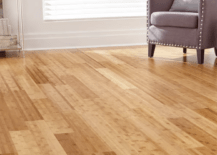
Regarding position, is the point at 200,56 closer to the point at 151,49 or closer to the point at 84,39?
the point at 151,49

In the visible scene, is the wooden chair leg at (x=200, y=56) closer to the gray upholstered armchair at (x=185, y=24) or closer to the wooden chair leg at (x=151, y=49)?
the gray upholstered armchair at (x=185, y=24)

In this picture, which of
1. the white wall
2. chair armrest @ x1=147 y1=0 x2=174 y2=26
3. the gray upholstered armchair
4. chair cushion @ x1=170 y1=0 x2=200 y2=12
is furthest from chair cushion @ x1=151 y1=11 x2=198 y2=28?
the white wall

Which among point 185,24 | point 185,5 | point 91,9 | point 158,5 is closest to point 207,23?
point 185,24

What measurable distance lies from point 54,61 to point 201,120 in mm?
1891

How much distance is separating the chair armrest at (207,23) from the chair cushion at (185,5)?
0.26 meters

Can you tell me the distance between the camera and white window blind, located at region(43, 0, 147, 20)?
4.22 meters

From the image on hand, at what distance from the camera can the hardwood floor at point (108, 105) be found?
1799 mm

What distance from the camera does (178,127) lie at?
2014 mm

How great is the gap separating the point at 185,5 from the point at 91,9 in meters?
1.12

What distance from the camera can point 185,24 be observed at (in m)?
3.42

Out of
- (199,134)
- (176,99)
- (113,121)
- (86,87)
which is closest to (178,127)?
(199,134)

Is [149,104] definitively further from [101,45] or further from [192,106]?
[101,45]

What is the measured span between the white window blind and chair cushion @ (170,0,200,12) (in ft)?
2.53

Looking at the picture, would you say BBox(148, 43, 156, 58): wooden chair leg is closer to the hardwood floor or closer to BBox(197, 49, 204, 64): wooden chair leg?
the hardwood floor
